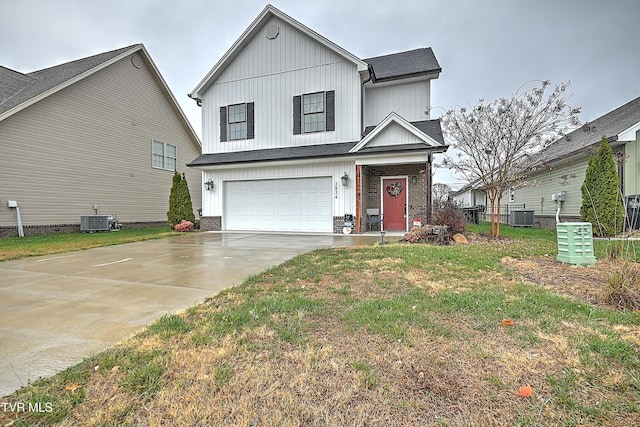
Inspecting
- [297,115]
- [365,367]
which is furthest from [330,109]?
[365,367]

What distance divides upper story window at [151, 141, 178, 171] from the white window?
978 centimetres

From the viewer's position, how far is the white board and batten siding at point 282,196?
39.0ft

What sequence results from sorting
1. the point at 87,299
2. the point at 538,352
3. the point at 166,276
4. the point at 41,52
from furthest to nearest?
the point at 41,52 < the point at 166,276 < the point at 87,299 < the point at 538,352

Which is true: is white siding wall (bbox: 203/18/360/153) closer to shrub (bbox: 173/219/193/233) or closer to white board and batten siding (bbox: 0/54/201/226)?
shrub (bbox: 173/219/193/233)

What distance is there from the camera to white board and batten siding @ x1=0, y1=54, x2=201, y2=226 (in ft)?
38.3

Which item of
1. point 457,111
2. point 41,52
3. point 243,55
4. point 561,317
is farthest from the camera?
point 41,52

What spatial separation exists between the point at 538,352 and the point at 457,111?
28.3 feet

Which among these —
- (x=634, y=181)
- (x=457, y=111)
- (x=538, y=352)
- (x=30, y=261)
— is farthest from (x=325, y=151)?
(x=634, y=181)

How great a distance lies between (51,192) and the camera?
12.5 metres

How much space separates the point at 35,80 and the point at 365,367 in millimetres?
19884

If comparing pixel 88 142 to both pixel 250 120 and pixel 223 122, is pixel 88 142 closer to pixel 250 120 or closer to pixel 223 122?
pixel 223 122

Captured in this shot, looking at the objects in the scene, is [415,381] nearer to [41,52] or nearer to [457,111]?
[457,111]

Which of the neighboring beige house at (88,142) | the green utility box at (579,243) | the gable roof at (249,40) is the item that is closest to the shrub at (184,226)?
the neighboring beige house at (88,142)

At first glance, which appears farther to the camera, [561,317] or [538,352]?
[561,317]
